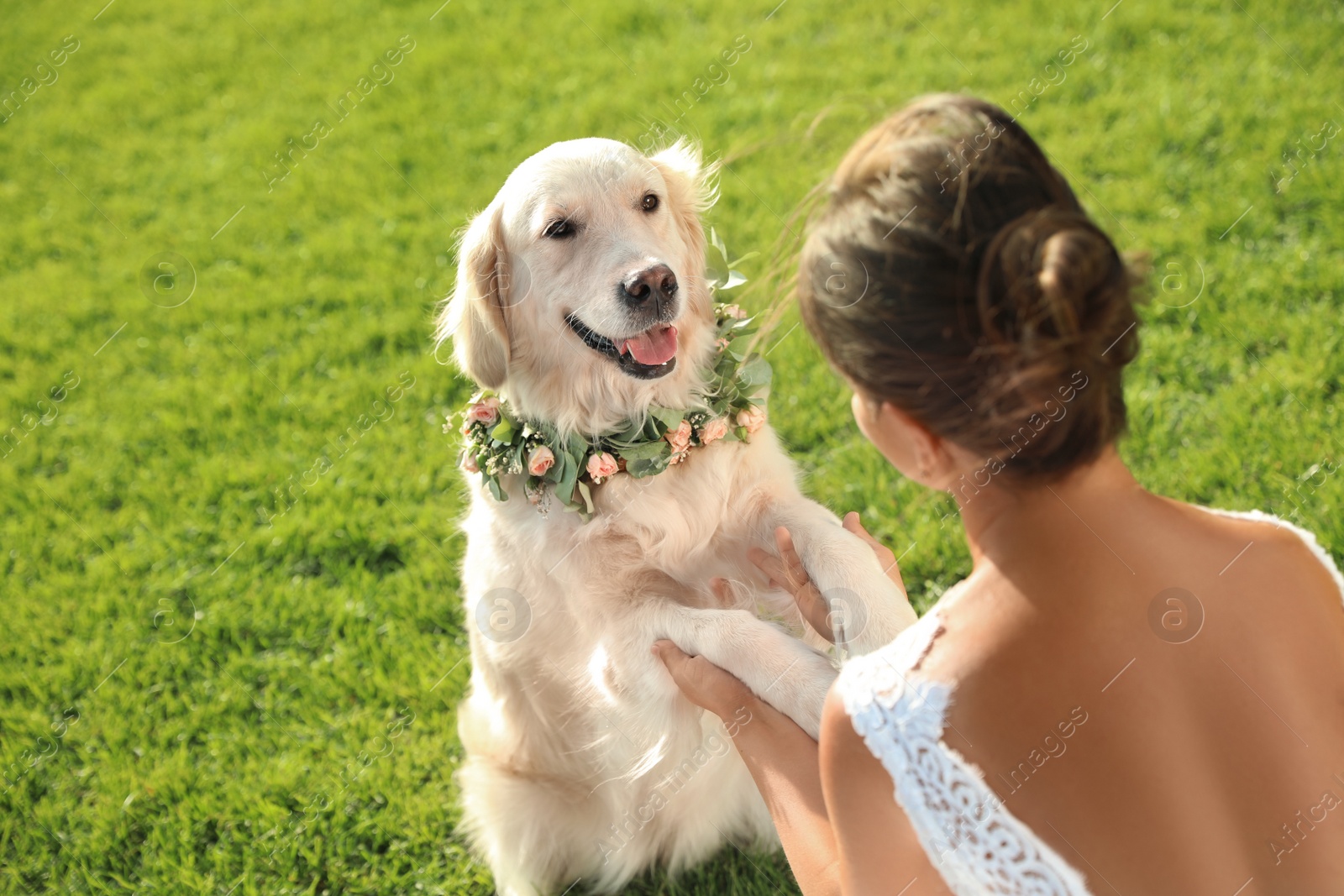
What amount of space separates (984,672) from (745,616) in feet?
3.26

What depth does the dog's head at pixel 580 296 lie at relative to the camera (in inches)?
107

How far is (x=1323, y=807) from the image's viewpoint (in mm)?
1641

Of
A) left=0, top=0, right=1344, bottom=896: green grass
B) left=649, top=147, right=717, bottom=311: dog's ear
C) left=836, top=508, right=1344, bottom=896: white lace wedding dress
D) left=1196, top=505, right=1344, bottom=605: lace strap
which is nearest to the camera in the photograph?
left=836, top=508, right=1344, bottom=896: white lace wedding dress

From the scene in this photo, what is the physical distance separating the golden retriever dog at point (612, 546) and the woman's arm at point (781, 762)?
0.27ft

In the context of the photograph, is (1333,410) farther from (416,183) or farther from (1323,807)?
(416,183)

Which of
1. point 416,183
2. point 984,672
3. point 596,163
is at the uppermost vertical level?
point 596,163

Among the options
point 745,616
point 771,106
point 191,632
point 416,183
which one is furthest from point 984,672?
point 416,183

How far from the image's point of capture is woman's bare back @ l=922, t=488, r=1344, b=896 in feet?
5.08

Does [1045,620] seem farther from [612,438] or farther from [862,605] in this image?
[612,438]

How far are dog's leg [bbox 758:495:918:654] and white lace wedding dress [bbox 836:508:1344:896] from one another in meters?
0.71

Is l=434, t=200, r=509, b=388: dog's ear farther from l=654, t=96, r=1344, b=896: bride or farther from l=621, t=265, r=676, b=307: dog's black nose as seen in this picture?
l=654, t=96, r=1344, b=896: bride

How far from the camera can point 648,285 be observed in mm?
2645

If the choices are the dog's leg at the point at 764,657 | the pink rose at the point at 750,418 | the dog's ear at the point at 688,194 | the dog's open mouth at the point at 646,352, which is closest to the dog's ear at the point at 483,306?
the dog's open mouth at the point at 646,352

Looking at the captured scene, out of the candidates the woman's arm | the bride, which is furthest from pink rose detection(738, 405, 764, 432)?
the bride
